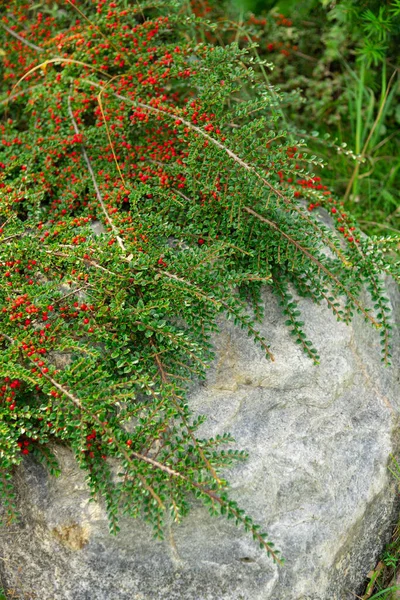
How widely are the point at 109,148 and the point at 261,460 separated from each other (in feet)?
4.71

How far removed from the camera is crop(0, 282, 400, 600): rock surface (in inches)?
82.7

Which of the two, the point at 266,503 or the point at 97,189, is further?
the point at 97,189

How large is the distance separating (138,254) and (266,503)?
0.95 metres

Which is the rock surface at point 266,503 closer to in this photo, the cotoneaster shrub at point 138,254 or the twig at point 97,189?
the cotoneaster shrub at point 138,254

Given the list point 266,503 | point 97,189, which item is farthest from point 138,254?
point 266,503

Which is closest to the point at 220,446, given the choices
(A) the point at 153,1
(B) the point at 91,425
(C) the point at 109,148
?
(B) the point at 91,425

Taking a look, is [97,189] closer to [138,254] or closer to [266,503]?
[138,254]

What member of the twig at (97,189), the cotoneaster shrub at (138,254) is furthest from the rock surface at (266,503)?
the twig at (97,189)

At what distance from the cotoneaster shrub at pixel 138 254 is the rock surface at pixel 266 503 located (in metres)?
0.09

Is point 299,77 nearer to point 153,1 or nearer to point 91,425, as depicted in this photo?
point 153,1

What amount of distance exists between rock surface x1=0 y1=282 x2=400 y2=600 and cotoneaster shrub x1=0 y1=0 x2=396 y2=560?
0.30ft

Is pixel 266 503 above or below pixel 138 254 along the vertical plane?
below

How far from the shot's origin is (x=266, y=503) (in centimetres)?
218

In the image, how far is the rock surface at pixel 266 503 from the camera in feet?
6.89
